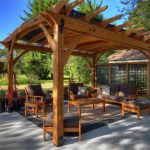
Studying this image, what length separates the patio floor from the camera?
421cm

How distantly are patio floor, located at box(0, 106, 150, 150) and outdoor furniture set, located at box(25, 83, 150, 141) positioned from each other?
324 mm

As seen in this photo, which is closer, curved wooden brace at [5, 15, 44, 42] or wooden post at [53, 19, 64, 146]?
wooden post at [53, 19, 64, 146]

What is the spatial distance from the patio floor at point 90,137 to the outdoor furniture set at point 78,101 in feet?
1.06

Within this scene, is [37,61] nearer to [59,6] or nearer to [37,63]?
[37,63]

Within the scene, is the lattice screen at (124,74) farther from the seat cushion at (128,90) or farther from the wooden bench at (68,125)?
the wooden bench at (68,125)

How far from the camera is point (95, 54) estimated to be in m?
12.6

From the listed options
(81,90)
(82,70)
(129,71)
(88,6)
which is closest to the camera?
(81,90)

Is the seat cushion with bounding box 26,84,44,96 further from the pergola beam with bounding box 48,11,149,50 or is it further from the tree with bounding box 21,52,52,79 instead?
the tree with bounding box 21,52,52,79

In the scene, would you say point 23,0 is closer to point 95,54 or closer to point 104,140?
point 95,54

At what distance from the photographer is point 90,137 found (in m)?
4.78

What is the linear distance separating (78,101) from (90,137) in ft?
7.72

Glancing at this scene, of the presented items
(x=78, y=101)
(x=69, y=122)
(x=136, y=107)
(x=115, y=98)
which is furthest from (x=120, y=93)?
(x=69, y=122)

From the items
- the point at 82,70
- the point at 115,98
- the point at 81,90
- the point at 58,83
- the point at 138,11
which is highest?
the point at 138,11

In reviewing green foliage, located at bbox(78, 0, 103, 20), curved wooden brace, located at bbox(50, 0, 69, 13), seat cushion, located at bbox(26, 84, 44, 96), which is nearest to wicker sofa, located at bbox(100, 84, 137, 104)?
seat cushion, located at bbox(26, 84, 44, 96)
